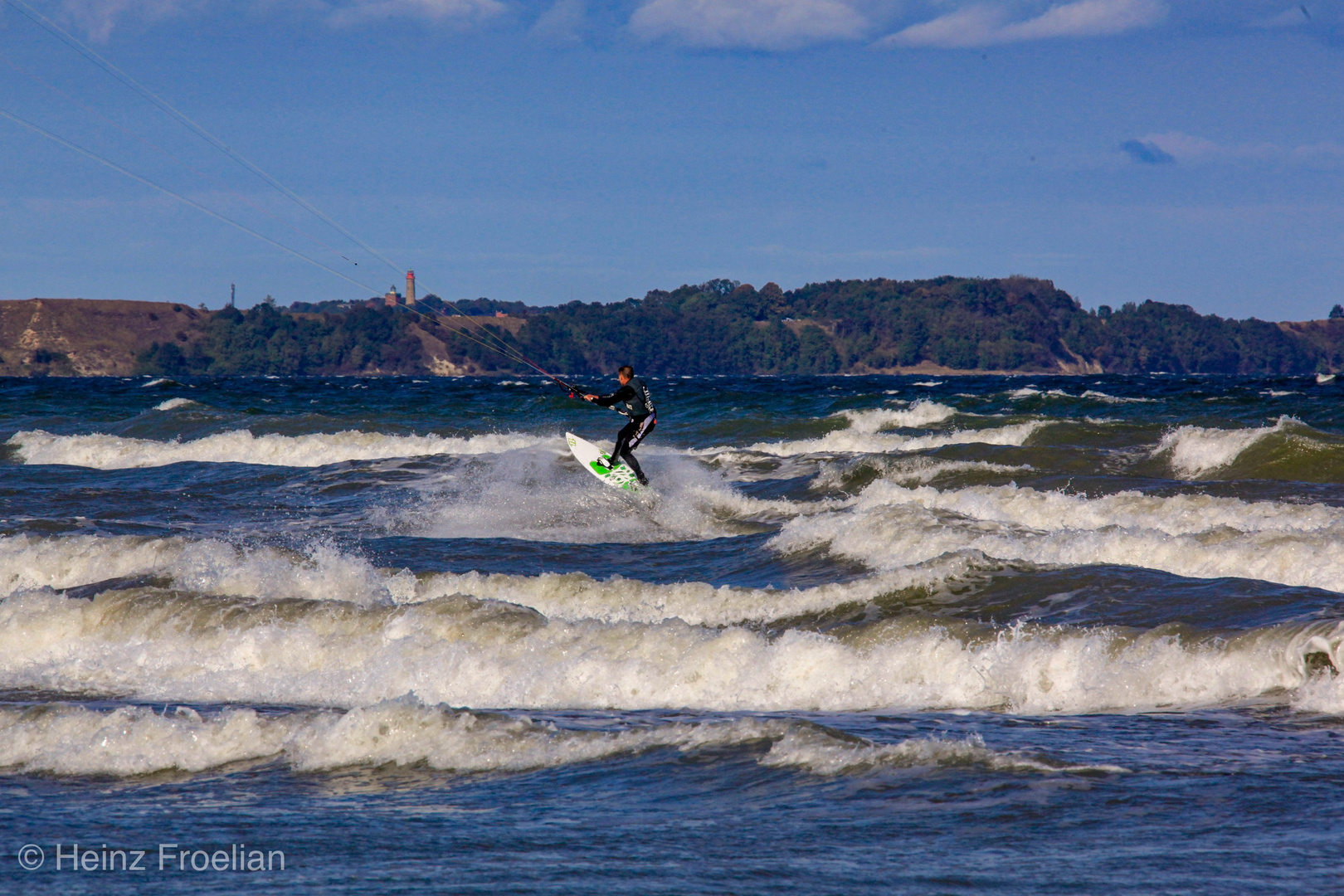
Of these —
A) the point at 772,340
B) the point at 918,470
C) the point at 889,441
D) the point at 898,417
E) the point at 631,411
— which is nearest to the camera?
the point at 631,411

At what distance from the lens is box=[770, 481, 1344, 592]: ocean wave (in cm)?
1074

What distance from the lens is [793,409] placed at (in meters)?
37.1

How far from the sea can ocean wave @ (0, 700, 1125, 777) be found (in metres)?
0.02

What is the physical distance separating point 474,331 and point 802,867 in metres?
139

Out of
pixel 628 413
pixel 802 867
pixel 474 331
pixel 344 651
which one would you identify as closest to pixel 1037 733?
pixel 802 867

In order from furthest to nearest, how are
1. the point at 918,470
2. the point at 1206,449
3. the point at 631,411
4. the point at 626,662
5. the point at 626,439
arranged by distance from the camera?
1. the point at 1206,449
2. the point at 918,470
3. the point at 626,439
4. the point at 631,411
5. the point at 626,662

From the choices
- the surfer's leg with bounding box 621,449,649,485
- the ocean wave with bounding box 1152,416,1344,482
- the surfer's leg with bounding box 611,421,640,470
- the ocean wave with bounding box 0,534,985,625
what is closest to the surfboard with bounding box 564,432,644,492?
the surfer's leg with bounding box 621,449,649,485

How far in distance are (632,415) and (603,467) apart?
143 centimetres

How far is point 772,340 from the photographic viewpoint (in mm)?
180000

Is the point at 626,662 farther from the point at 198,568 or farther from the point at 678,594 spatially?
the point at 198,568

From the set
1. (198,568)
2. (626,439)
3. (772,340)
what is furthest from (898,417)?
(772,340)

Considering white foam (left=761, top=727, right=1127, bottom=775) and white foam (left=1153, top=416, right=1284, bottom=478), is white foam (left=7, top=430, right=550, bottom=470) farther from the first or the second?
white foam (left=761, top=727, right=1127, bottom=775)

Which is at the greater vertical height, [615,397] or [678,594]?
A: [615,397]

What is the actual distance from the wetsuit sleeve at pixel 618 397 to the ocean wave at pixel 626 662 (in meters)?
7.22
